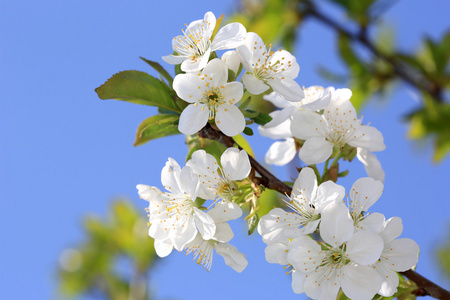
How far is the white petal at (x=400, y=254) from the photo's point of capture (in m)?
0.87

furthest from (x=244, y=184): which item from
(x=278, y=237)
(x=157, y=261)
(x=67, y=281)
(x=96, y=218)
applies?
(x=67, y=281)

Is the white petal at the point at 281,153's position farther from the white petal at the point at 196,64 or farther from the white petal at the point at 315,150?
the white petal at the point at 196,64

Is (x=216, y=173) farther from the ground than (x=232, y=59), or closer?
closer

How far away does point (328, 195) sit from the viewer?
0.85 m

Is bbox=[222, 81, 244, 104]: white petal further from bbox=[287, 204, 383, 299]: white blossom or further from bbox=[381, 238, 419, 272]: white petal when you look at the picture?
bbox=[381, 238, 419, 272]: white petal

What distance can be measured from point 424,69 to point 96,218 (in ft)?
12.1

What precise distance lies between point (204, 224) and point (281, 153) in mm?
363

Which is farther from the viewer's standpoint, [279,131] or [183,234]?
[279,131]

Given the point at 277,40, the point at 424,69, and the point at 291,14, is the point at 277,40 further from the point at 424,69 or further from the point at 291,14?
the point at 424,69

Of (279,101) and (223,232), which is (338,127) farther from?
(223,232)

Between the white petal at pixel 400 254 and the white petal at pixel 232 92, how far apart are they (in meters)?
0.39

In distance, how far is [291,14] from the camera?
2.59 m

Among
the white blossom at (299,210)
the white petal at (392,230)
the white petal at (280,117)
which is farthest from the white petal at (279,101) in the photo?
the white petal at (392,230)

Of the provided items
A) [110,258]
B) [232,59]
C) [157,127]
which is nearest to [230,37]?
[232,59]
